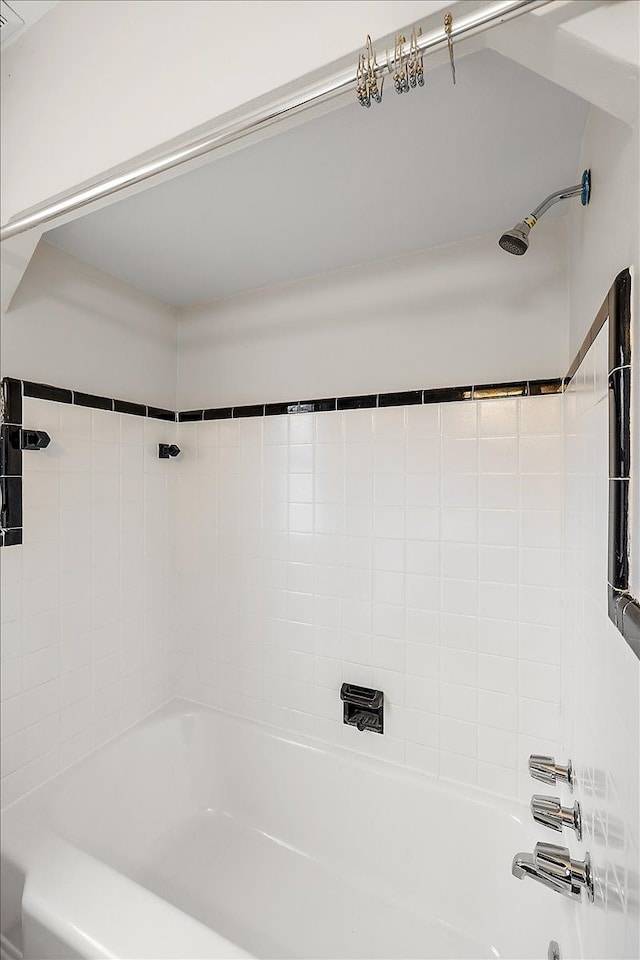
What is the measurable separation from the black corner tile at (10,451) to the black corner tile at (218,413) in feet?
2.55

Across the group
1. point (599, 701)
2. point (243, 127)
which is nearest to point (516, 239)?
point (243, 127)

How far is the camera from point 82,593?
5.49 ft

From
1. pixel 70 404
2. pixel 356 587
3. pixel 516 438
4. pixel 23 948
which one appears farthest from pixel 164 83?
pixel 23 948

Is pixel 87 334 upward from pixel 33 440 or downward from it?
upward

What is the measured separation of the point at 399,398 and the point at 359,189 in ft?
2.20

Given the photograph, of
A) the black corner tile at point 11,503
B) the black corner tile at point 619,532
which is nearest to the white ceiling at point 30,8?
the black corner tile at point 11,503

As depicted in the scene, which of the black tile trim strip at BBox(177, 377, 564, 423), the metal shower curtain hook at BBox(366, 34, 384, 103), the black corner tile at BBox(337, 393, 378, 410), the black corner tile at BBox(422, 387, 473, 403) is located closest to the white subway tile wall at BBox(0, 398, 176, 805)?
the black tile trim strip at BBox(177, 377, 564, 423)

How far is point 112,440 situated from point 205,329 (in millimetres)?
682

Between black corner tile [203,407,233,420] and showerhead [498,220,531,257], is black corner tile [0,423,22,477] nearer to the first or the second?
black corner tile [203,407,233,420]

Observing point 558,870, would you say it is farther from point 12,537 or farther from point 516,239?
point 12,537

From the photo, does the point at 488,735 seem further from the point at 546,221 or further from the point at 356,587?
the point at 546,221

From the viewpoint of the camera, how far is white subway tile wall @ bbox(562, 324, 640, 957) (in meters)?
0.56

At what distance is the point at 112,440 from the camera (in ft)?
5.86

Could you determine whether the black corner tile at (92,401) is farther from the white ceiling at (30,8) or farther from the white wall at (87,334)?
the white ceiling at (30,8)
